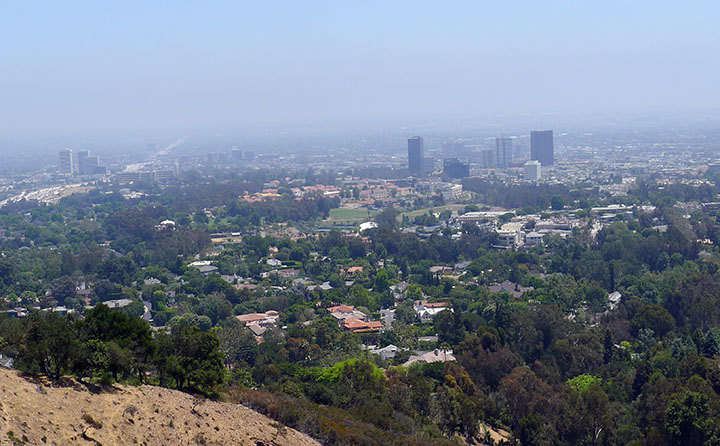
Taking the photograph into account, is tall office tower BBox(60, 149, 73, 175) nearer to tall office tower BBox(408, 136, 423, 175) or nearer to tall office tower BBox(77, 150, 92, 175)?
tall office tower BBox(77, 150, 92, 175)

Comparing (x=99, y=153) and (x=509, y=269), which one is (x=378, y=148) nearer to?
(x=99, y=153)

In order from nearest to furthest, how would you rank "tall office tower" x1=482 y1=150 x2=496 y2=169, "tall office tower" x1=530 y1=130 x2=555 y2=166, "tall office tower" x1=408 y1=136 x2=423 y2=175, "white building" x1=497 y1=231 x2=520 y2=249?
"white building" x1=497 y1=231 x2=520 y2=249 → "tall office tower" x1=408 y1=136 x2=423 y2=175 → "tall office tower" x1=530 y1=130 x2=555 y2=166 → "tall office tower" x1=482 y1=150 x2=496 y2=169

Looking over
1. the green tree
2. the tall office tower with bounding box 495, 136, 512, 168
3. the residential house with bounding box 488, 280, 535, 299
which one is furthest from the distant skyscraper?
the green tree

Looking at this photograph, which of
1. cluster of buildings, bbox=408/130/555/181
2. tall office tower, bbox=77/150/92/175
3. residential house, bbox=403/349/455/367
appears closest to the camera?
residential house, bbox=403/349/455/367

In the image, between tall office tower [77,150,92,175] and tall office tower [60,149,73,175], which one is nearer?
tall office tower [77,150,92,175]

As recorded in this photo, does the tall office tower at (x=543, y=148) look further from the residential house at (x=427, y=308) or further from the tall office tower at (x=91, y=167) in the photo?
the residential house at (x=427, y=308)

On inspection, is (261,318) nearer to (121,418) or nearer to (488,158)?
(121,418)
